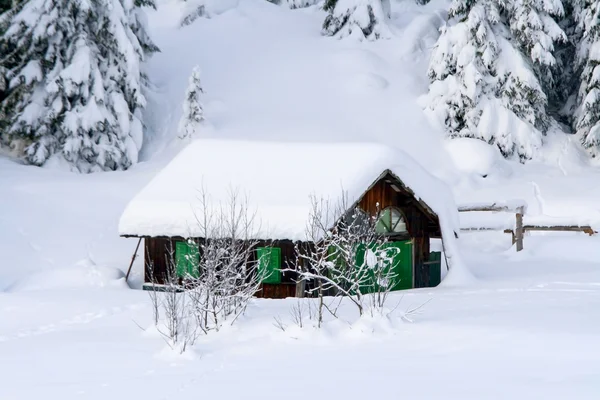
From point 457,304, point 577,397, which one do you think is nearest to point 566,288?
point 457,304

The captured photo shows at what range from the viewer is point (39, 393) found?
9.90 metres

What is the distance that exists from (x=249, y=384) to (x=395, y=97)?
2463cm

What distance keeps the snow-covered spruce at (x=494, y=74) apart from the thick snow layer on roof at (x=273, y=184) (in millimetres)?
10547

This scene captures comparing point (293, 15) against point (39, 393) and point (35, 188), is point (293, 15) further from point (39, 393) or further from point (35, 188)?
point (39, 393)

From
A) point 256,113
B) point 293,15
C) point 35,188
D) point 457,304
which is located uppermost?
point 293,15

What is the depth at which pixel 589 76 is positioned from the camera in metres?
31.5

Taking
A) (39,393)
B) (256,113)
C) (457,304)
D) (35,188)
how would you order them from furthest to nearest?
(256,113), (35,188), (457,304), (39,393)

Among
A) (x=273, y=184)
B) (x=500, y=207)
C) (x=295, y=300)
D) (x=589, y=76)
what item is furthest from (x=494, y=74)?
(x=295, y=300)

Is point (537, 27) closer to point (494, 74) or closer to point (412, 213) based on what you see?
point (494, 74)

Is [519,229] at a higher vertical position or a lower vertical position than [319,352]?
higher

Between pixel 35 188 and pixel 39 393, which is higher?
pixel 35 188

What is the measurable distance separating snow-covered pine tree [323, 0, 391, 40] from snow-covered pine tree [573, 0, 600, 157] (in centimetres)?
869

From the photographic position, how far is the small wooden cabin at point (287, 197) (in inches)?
705

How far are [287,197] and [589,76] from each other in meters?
18.4
